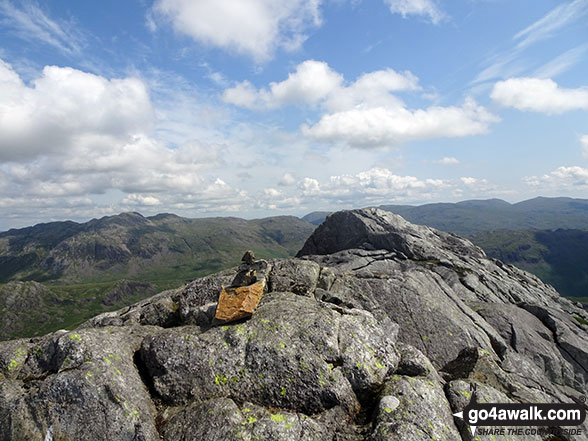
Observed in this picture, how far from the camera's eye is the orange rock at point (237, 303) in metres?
16.0

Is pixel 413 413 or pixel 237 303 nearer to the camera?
pixel 413 413

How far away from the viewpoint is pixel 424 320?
22.3m

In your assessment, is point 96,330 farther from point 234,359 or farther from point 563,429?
point 563,429

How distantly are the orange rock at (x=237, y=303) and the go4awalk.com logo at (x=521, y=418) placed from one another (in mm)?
10753

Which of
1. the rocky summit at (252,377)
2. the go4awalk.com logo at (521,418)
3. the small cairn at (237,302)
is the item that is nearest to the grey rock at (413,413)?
the rocky summit at (252,377)

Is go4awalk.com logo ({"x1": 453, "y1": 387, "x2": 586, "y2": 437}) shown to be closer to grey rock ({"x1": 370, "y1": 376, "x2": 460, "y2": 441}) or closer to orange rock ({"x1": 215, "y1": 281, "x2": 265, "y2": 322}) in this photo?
grey rock ({"x1": 370, "y1": 376, "x2": 460, "y2": 441})

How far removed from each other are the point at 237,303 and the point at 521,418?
15.3m

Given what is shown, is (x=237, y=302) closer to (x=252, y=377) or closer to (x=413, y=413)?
(x=252, y=377)

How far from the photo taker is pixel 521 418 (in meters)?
14.6

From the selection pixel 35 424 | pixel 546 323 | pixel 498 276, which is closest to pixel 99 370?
pixel 35 424

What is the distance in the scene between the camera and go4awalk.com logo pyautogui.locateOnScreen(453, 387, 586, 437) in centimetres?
1289

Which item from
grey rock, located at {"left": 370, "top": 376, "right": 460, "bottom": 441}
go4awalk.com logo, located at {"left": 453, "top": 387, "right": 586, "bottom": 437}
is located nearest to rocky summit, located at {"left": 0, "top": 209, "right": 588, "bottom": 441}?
grey rock, located at {"left": 370, "top": 376, "right": 460, "bottom": 441}

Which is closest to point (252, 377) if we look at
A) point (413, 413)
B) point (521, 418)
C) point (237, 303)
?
point (237, 303)

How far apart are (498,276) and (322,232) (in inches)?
1552
